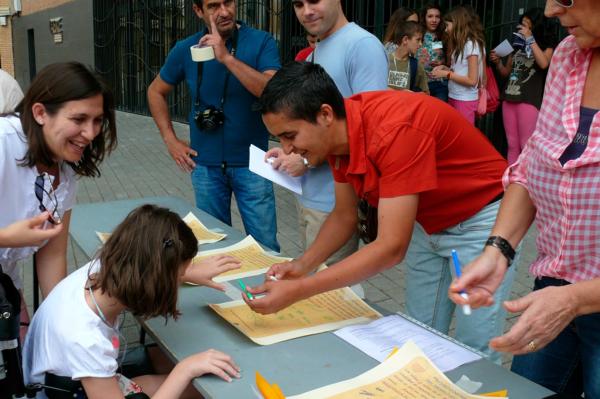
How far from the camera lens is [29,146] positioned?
201 centimetres

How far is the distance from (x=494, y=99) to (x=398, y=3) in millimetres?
1745

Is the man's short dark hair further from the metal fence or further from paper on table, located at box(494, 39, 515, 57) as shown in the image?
the metal fence

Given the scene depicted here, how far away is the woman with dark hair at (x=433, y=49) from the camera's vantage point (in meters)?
5.82

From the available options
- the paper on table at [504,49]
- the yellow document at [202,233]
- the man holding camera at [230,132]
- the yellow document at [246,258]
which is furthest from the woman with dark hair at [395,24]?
the yellow document at [246,258]

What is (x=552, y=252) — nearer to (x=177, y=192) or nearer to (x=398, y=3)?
(x=177, y=192)

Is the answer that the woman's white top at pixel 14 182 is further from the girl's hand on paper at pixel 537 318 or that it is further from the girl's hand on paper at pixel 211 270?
the girl's hand on paper at pixel 537 318

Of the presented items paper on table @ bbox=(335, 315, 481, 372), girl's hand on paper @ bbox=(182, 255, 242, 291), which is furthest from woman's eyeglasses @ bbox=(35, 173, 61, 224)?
paper on table @ bbox=(335, 315, 481, 372)

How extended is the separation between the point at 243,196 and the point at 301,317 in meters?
1.43

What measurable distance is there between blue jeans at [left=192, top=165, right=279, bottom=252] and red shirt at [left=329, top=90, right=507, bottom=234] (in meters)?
1.25

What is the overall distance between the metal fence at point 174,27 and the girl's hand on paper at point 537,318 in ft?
16.4

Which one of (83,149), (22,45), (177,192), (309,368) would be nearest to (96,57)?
(22,45)

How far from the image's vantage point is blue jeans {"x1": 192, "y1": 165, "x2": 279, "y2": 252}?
126 inches

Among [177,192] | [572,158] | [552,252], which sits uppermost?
[572,158]

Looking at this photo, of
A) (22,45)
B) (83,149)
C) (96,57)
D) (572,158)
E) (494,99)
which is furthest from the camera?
(22,45)
